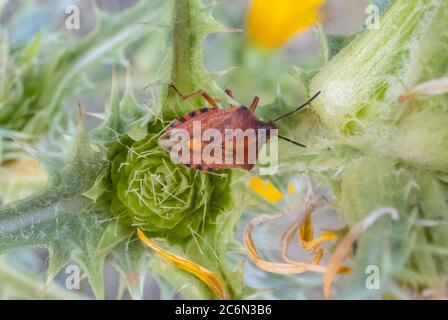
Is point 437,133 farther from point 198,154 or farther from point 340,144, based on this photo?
point 198,154

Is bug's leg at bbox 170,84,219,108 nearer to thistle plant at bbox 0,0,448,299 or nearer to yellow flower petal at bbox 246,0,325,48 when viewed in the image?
thistle plant at bbox 0,0,448,299

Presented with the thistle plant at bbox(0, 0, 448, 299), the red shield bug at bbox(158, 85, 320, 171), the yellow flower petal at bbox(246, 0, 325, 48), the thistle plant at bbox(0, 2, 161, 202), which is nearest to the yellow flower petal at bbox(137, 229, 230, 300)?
the thistle plant at bbox(0, 0, 448, 299)

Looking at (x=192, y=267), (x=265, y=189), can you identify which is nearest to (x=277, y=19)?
(x=265, y=189)

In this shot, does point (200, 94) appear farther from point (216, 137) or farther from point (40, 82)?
point (40, 82)

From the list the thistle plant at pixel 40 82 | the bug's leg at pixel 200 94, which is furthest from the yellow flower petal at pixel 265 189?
the thistle plant at pixel 40 82

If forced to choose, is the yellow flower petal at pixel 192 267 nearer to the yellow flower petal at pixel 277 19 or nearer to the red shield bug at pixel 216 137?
the red shield bug at pixel 216 137
